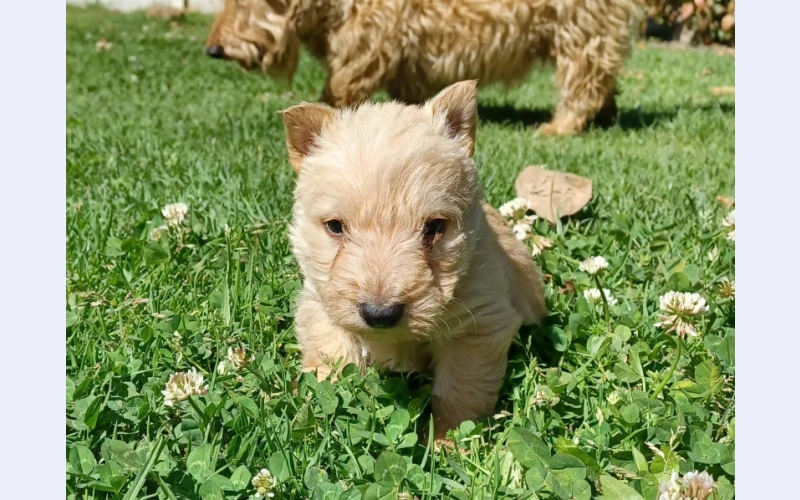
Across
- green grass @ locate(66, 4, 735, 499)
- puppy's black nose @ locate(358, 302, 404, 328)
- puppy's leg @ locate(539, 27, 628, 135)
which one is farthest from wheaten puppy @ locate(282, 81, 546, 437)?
puppy's leg @ locate(539, 27, 628, 135)

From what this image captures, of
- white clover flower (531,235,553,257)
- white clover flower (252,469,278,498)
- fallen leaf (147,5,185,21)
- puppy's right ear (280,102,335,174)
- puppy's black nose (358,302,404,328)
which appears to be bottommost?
fallen leaf (147,5,185,21)

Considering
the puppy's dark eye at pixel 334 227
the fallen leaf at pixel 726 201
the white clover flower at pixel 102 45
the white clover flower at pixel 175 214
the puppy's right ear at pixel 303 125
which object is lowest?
the white clover flower at pixel 102 45

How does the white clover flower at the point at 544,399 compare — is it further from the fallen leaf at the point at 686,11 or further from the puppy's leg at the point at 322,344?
the fallen leaf at the point at 686,11

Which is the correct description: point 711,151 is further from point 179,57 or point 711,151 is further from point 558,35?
point 179,57

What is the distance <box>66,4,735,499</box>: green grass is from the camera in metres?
1.84

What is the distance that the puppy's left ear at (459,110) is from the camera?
2242 mm

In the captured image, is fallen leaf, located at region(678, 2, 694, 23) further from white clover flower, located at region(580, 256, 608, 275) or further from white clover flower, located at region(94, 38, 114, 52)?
white clover flower, located at region(580, 256, 608, 275)

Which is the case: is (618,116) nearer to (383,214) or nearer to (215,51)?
(215,51)

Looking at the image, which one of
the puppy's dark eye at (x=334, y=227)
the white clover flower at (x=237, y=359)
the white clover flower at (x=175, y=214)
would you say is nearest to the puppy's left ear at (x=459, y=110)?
the puppy's dark eye at (x=334, y=227)

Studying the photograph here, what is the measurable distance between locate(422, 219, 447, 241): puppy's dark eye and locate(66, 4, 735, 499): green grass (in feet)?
1.64

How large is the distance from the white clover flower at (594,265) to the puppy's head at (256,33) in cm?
377

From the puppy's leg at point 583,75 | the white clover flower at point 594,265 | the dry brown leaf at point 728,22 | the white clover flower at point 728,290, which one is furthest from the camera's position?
the dry brown leaf at point 728,22

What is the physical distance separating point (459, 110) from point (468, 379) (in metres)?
0.83

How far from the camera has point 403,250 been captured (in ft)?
6.31
